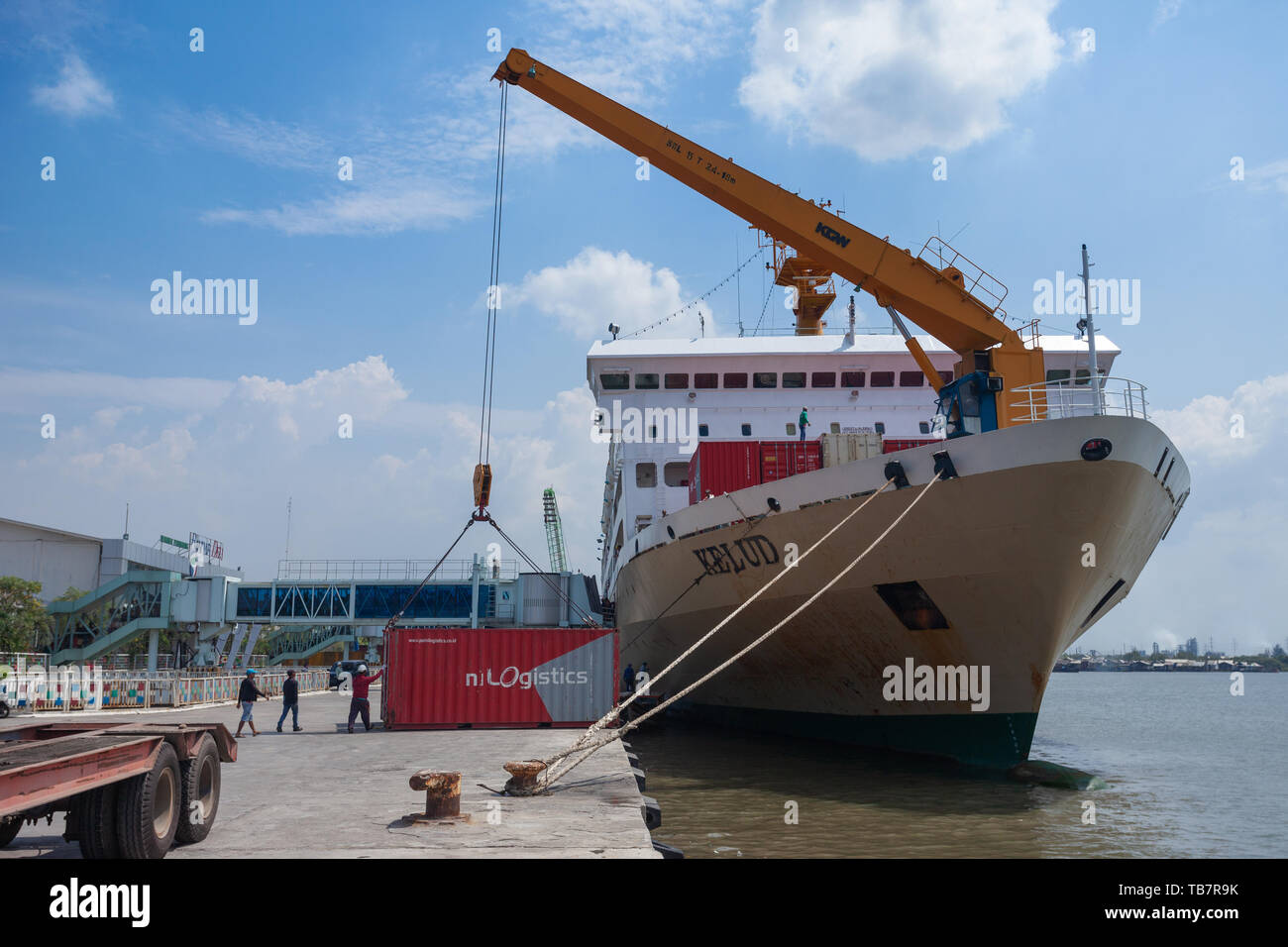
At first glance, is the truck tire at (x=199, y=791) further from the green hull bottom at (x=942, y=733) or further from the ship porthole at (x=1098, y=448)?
the green hull bottom at (x=942, y=733)

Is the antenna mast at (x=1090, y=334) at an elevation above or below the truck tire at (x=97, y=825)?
above

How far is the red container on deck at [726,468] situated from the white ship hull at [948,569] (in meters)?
0.95

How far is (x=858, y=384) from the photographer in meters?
26.6

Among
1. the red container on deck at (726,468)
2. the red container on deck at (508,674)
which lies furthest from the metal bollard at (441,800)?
the red container on deck at (726,468)

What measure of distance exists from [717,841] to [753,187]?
13.3 metres

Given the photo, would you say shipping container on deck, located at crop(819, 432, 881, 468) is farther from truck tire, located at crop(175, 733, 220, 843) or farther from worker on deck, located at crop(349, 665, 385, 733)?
truck tire, located at crop(175, 733, 220, 843)

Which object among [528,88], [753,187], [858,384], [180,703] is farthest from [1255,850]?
[180,703]

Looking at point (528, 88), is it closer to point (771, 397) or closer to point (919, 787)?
point (771, 397)

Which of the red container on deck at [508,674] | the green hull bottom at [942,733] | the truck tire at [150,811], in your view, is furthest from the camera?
the red container on deck at [508,674]

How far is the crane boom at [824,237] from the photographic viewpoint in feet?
61.2

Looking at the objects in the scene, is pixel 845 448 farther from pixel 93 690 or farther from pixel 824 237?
pixel 93 690

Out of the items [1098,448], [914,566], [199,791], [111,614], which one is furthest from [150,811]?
[111,614]

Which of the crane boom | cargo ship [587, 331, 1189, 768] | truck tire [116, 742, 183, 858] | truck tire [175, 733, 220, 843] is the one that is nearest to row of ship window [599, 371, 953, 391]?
cargo ship [587, 331, 1189, 768]

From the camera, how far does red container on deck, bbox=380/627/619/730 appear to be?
61.0ft
